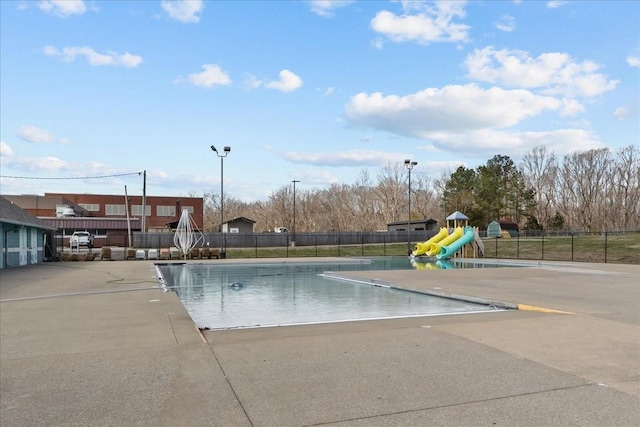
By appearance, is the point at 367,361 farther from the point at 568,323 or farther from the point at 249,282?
the point at 249,282

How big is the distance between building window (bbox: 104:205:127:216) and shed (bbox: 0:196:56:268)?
54918 mm

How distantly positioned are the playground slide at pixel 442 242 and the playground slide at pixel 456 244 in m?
0.32

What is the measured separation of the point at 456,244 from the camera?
1442 inches

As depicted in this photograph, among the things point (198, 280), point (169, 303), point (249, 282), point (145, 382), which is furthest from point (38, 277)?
point (145, 382)

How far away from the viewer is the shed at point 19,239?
75.6 ft

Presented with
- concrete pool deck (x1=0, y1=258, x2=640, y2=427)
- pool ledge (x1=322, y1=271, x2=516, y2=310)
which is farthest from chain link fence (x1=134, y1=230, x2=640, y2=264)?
concrete pool deck (x1=0, y1=258, x2=640, y2=427)

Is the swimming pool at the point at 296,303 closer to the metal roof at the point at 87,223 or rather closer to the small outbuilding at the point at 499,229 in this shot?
the metal roof at the point at 87,223

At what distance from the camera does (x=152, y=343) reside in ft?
23.4

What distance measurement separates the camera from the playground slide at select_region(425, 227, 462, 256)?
3691cm

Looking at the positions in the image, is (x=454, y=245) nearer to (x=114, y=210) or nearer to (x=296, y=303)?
(x=296, y=303)

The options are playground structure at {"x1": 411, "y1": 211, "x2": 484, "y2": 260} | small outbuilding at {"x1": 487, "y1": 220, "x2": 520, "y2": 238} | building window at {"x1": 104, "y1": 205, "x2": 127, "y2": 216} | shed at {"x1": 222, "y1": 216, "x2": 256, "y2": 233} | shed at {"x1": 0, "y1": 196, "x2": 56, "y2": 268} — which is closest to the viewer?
shed at {"x1": 0, "y1": 196, "x2": 56, "y2": 268}

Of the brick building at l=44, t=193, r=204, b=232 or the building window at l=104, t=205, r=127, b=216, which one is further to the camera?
the building window at l=104, t=205, r=127, b=216

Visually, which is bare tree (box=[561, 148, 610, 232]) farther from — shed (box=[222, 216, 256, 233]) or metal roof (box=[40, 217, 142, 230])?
metal roof (box=[40, 217, 142, 230])

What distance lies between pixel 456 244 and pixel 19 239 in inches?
1139
